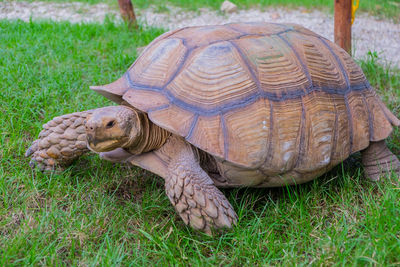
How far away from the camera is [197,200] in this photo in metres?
2.09

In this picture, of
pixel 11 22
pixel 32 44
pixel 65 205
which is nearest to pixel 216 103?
pixel 65 205

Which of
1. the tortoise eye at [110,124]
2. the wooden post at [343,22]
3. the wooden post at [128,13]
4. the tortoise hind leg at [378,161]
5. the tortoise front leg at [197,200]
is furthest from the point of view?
the wooden post at [128,13]

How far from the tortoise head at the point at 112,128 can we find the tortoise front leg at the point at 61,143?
0.44m

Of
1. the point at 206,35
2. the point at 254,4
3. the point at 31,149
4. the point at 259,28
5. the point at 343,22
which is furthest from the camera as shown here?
the point at 254,4

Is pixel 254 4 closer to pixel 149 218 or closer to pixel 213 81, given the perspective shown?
pixel 213 81

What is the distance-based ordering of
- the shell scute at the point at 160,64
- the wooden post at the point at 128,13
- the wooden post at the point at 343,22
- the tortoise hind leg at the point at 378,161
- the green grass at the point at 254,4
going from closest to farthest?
the shell scute at the point at 160,64 < the tortoise hind leg at the point at 378,161 < the wooden post at the point at 343,22 < the wooden post at the point at 128,13 < the green grass at the point at 254,4

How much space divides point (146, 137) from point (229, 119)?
61 cm

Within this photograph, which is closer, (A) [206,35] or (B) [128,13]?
(A) [206,35]

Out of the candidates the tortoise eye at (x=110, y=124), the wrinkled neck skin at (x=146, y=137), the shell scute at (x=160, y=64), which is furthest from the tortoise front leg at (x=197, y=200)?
the shell scute at (x=160, y=64)

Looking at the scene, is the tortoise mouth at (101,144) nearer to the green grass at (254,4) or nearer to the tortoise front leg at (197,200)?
the tortoise front leg at (197,200)

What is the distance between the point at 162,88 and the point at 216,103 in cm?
38

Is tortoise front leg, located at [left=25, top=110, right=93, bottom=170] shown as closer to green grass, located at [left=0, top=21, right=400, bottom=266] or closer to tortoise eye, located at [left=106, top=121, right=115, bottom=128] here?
green grass, located at [left=0, top=21, right=400, bottom=266]

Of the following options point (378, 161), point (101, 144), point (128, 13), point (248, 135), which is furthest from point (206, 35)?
point (128, 13)

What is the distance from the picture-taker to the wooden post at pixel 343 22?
13.0 ft
